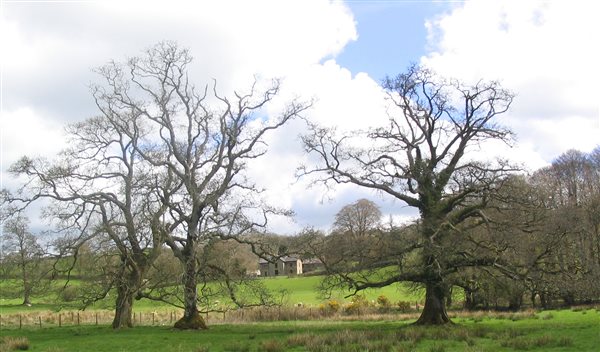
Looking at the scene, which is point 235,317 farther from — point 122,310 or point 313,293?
point 313,293

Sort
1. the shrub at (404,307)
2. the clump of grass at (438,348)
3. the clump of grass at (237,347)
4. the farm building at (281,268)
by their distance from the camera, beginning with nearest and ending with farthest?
the clump of grass at (438,348) → the clump of grass at (237,347) → the shrub at (404,307) → the farm building at (281,268)

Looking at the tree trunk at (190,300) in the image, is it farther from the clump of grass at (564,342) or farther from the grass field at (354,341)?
the clump of grass at (564,342)

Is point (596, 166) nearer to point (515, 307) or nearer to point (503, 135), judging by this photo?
point (515, 307)

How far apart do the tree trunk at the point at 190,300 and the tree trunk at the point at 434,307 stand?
12.1 metres

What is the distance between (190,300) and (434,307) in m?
13.2

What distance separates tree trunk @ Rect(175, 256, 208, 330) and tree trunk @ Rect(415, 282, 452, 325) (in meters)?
12.1

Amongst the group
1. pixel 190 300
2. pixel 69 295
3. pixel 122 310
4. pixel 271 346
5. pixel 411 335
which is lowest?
pixel 411 335

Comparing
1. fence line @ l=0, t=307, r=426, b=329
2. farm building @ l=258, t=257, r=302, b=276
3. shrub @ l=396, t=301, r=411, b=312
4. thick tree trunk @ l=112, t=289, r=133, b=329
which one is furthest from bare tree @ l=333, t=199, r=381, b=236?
farm building @ l=258, t=257, r=302, b=276

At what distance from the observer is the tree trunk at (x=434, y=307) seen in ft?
92.5

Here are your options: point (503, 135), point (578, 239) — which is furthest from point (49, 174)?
point (578, 239)

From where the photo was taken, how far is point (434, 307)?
93.4 feet

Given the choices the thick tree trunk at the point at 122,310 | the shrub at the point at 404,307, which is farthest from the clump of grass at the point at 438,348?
the shrub at the point at 404,307

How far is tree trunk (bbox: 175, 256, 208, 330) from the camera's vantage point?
3050 cm

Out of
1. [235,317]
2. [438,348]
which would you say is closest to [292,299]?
[235,317]
